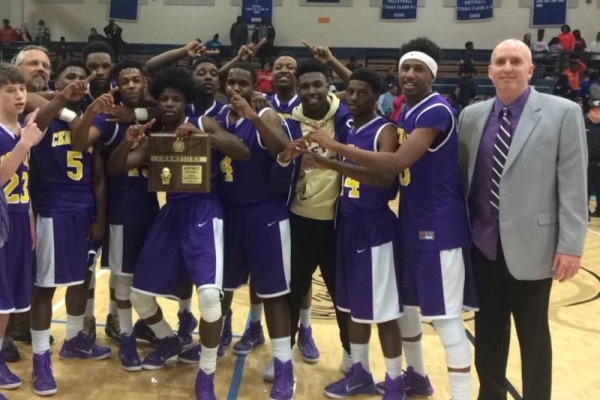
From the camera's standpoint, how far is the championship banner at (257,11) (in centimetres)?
1873

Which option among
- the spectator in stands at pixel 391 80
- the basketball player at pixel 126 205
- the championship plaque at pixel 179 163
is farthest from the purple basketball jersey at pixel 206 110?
the spectator in stands at pixel 391 80

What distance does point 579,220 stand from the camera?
9.25 feet

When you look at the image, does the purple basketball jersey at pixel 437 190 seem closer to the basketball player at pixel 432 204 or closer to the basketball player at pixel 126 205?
the basketball player at pixel 432 204

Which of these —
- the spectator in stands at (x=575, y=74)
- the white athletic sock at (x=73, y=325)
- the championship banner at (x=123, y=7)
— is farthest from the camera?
the championship banner at (x=123, y=7)

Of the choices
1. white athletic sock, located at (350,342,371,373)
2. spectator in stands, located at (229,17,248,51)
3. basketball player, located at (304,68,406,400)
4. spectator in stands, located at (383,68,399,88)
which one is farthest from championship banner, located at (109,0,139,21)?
white athletic sock, located at (350,342,371,373)

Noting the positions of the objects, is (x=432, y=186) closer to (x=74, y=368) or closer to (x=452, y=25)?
(x=74, y=368)

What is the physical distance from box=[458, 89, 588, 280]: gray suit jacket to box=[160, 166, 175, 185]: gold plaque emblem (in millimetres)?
1858

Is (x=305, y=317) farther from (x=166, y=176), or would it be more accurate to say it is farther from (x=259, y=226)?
(x=166, y=176)

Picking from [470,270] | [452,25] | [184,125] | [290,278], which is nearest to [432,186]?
[470,270]

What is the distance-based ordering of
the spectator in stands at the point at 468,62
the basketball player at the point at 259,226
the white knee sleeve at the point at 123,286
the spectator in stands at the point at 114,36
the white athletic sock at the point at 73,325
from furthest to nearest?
the spectator in stands at the point at 114,36
the spectator in stands at the point at 468,62
the white athletic sock at the point at 73,325
the white knee sleeve at the point at 123,286
the basketball player at the point at 259,226

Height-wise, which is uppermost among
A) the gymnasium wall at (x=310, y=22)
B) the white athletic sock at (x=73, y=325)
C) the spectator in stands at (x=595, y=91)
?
the gymnasium wall at (x=310, y=22)

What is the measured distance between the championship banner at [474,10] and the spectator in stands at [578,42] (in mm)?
2553

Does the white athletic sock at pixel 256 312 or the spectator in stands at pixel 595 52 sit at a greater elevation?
the spectator in stands at pixel 595 52

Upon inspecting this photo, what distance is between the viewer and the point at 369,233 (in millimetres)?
3377
